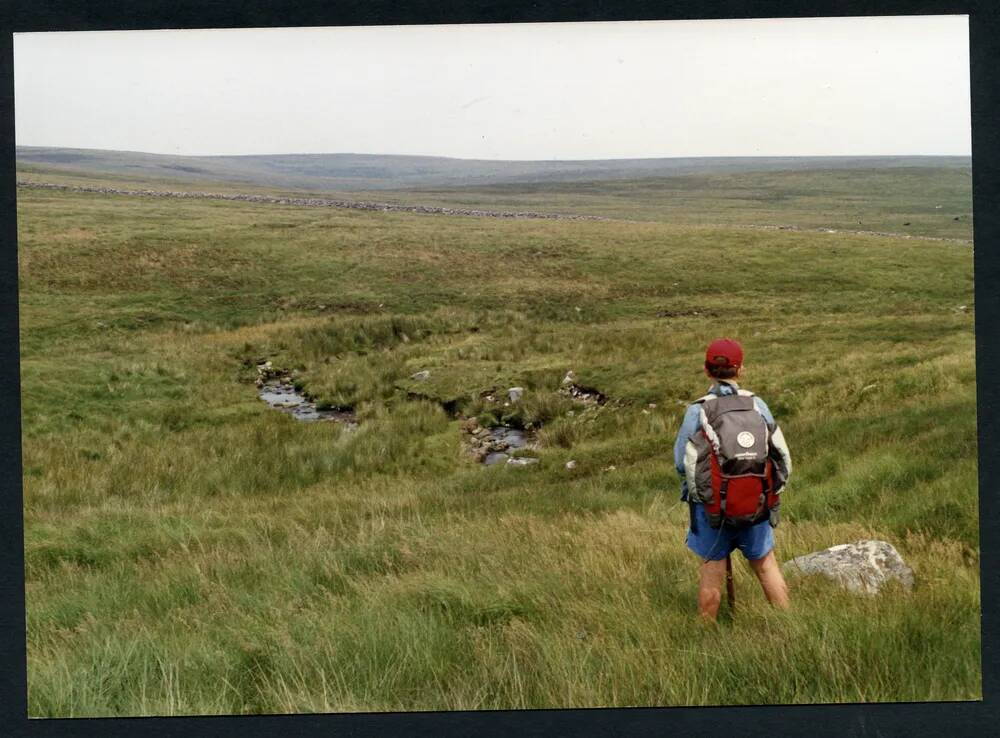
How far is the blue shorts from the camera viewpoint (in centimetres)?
576

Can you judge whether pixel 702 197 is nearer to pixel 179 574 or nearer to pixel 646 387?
pixel 646 387

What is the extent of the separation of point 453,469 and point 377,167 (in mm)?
14316

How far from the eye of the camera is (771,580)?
591 cm

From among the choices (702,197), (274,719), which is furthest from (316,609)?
(702,197)

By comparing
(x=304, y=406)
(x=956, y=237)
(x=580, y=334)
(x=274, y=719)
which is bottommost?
(x=274, y=719)

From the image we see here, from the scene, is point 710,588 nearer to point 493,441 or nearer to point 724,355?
point 724,355

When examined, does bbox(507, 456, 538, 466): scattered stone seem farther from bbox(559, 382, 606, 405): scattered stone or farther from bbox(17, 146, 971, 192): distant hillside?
bbox(17, 146, 971, 192): distant hillside

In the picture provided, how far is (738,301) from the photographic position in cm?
2091

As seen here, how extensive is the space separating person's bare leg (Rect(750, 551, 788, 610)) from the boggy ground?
0.11 meters

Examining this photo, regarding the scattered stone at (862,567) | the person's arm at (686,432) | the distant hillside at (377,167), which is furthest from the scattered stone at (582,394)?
the person's arm at (686,432)

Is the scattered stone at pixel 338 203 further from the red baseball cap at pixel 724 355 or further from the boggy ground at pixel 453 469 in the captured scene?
the red baseball cap at pixel 724 355

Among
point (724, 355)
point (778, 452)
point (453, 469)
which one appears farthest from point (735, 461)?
point (453, 469)

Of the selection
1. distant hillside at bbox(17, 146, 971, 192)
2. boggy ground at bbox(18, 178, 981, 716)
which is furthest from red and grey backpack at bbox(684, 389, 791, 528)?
distant hillside at bbox(17, 146, 971, 192)

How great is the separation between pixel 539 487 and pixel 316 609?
5.19 m
